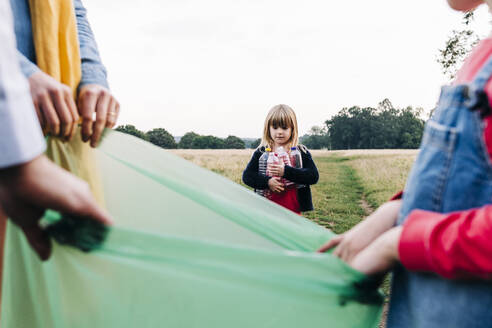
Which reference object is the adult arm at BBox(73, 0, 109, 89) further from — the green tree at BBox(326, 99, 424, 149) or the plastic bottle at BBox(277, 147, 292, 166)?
the green tree at BBox(326, 99, 424, 149)

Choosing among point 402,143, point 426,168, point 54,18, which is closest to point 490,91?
point 426,168

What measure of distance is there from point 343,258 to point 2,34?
85 centimetres

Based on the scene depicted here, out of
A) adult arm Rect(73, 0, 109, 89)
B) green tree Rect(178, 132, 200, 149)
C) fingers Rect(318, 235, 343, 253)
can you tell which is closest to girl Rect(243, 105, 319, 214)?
adult arm Rect(73, 0, 109, 89)

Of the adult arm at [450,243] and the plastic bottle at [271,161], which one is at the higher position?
the adult arm at [450,243]

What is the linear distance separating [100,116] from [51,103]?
0.60ft

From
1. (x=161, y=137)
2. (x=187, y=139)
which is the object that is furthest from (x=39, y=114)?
(x=187, y=139)

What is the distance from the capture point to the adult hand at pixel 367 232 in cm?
93

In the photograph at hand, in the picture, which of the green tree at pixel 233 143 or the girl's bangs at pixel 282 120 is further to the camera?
the green tree at pixel 233 143

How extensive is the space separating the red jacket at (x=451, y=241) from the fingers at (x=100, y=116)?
0.86 meters

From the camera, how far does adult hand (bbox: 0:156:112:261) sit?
2.18ft

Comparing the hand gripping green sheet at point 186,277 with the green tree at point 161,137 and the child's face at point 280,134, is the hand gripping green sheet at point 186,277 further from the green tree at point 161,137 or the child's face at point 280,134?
the green tree at point 161,137

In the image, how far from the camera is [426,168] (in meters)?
0.82

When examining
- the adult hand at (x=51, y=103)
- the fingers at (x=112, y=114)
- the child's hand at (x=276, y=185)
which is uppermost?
the adult hand at (x=51, y=103)

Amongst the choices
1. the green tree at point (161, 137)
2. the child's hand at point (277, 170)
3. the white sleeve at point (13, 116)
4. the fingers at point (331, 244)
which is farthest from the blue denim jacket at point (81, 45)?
the green tree at point (161, 137)
